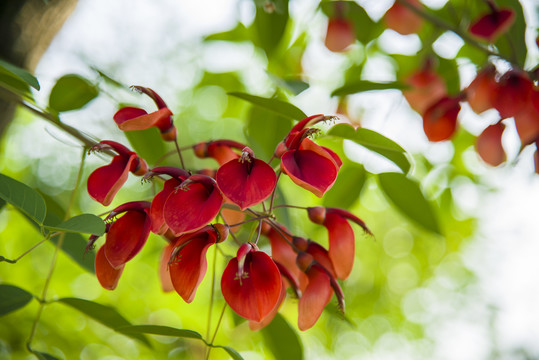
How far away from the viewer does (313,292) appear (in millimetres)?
471

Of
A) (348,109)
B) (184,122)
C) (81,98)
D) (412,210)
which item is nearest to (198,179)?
(81,98)

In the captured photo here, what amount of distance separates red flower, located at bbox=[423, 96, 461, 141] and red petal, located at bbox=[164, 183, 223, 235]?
1.58 feet

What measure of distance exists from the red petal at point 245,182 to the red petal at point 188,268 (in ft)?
0.18

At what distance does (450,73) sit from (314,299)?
756 mm

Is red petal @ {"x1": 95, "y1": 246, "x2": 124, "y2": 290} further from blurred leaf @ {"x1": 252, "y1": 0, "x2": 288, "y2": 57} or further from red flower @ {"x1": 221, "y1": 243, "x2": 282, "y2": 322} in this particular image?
blurred leaf @ {"x1": 252, "y1": 0, "x2": 288, "y2": 57}

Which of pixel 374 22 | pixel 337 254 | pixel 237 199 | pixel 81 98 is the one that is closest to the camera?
pixel 237 199

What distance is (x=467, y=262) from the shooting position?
333 cm

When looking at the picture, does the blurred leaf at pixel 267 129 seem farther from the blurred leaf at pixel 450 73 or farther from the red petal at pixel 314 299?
the blurred leaf at pixel 450 73

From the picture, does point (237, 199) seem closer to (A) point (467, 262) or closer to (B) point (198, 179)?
(B) point (198, 179)

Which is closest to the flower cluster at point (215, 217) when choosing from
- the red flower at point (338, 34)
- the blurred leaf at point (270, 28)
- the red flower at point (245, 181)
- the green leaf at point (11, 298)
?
the red flower at point (245, 181)

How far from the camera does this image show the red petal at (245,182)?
0.38 meters

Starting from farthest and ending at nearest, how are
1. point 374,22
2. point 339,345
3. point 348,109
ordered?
point 339,345 → point 348,109 → point 374,22

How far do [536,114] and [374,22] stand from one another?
1.40 feet

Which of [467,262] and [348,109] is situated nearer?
[348,109]
